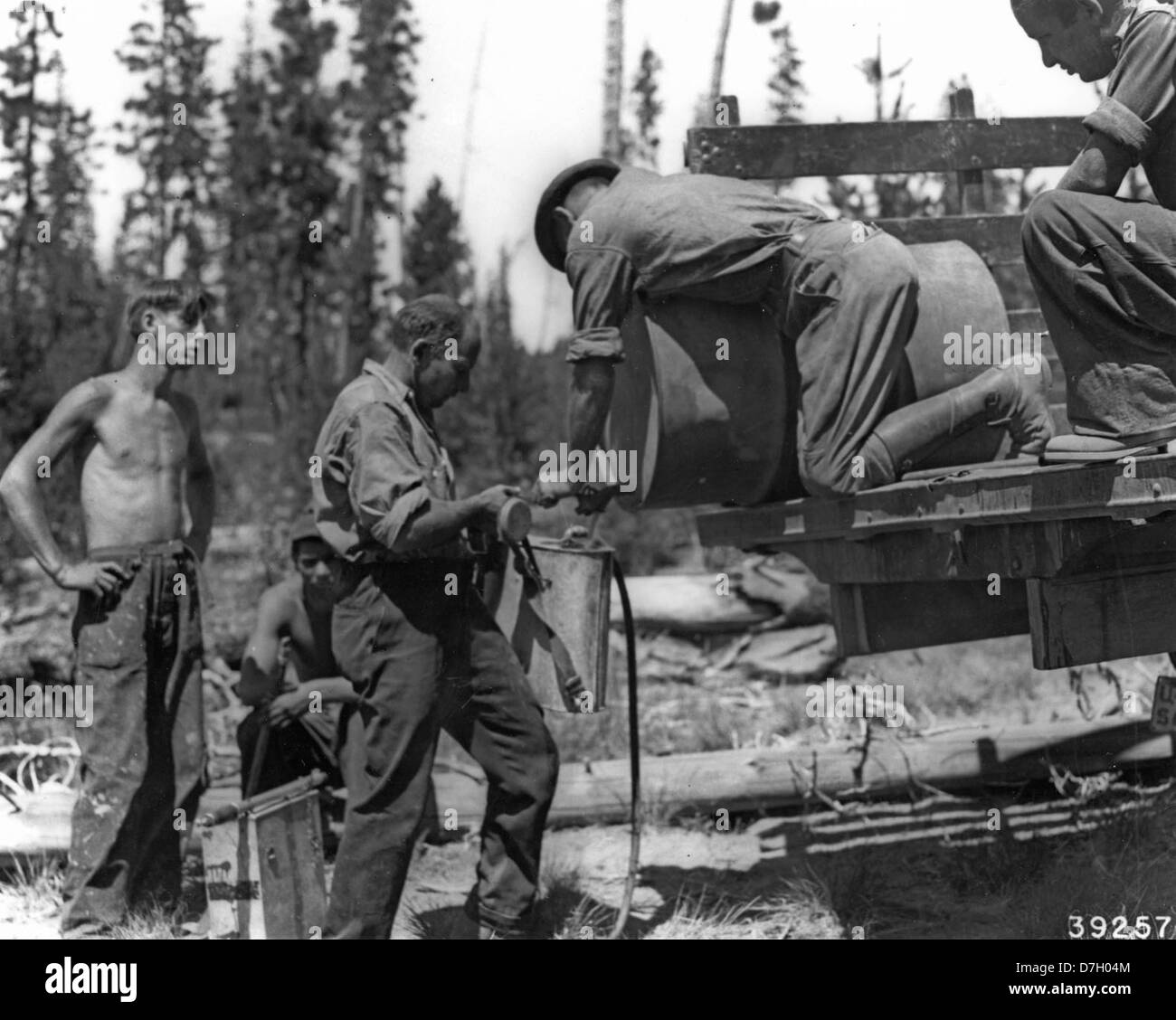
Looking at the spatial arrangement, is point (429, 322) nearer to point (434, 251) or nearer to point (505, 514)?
point (505, 514)

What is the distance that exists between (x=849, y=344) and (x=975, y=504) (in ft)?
2.52

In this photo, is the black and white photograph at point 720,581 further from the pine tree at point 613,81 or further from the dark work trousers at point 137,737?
the pine tree at point 613,81

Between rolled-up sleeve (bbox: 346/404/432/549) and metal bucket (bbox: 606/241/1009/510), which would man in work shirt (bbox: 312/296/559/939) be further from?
metal bucket (bbox: 606/241/1009/510)

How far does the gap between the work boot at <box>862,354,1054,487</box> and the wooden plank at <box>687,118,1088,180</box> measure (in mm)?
1258

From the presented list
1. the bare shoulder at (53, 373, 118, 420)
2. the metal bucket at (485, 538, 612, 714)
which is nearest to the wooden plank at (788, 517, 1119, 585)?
the metal bucket at (485, 538, 612, 714)

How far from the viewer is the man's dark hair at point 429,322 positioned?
462 centimetres

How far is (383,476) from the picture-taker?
432cm

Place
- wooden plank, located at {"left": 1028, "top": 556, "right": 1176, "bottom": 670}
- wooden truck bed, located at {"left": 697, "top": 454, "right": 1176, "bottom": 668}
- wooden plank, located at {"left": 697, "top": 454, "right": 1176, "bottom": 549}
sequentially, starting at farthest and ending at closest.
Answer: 1. wooden plank, located at {"left": 1028, "top": 556, "right": 1176, "bottom": 670}
2. wooden truck bed, located at {"left": 697, "top": 454, "right": 1176, "bottom": 668}
3. wooden plank, located at {"left": 697, "top": 454, "right": 1176, "bottom": 549}

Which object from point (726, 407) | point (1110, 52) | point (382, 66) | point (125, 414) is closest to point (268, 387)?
point (382, 66)

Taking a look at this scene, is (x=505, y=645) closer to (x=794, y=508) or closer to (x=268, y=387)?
(x=794, y=508)

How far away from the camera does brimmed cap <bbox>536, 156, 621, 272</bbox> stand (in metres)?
5.04

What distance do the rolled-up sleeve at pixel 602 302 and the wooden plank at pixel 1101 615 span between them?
1.50 metres

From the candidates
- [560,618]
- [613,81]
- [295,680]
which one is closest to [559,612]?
[560,618]

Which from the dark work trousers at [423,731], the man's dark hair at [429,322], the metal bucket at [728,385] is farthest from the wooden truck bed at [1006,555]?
the man's dark hair at [429,322]
